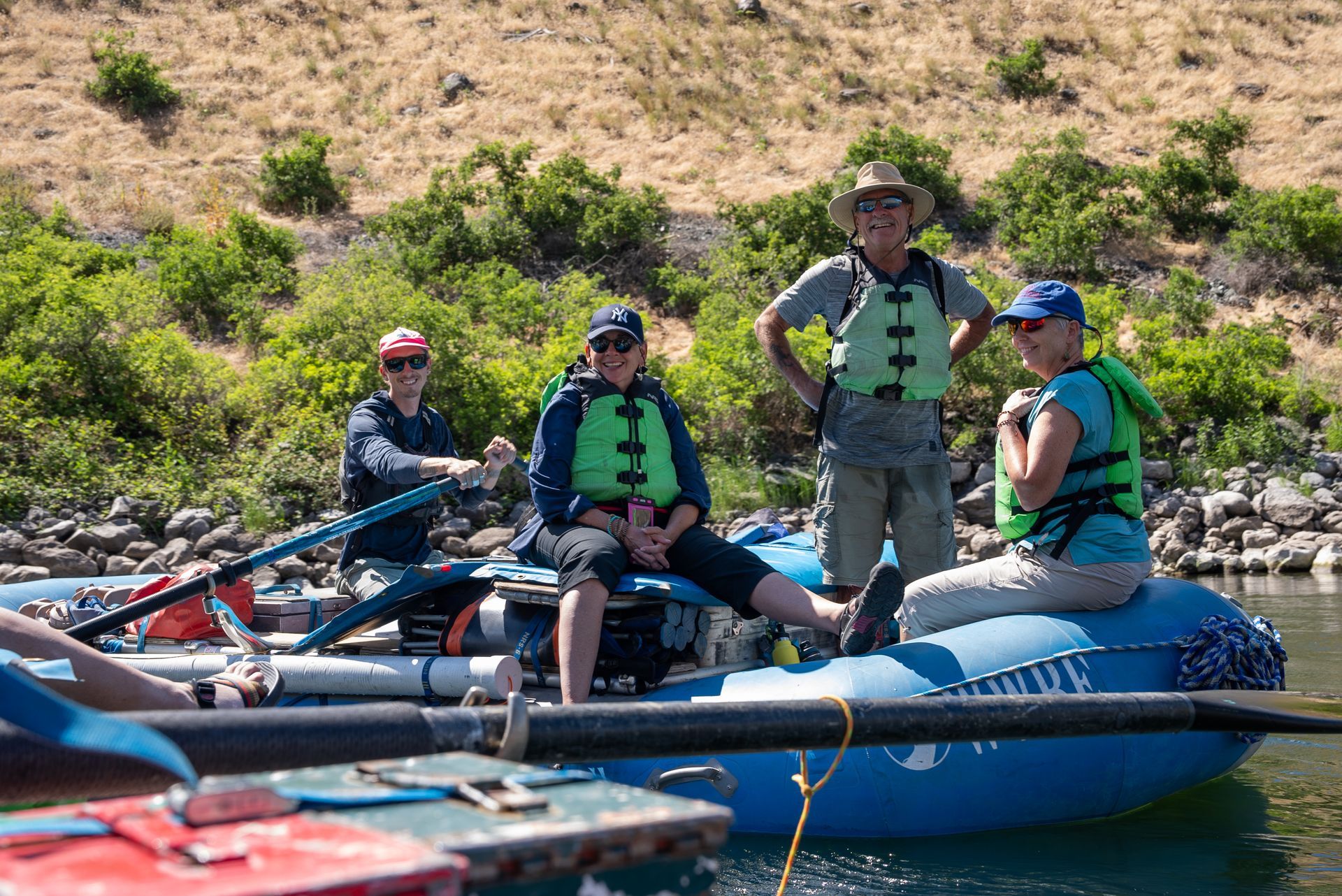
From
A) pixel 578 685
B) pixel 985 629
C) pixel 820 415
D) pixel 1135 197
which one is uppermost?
pixel 1135 197

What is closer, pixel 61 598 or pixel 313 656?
pixel 313 656

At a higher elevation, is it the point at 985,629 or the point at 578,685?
the point at 985,629

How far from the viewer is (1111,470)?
4070 millimetres

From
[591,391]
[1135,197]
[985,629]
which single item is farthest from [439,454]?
[1135,197]

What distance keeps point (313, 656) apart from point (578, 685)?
1113 millimetres

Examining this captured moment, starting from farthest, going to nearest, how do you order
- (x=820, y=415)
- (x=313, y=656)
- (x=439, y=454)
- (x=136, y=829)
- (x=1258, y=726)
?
(x=439, y=454) → (x=820, y=415) → (x=313, y=656) → (x=1258, y=726) → (x=136, y=829)

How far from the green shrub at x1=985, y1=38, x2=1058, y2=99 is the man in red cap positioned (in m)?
22.1

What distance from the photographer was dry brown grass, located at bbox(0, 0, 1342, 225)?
2173cm

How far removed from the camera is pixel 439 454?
18.0 feet

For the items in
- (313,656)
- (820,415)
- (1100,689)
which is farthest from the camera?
(820,415)

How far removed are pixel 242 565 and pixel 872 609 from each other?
2.54m

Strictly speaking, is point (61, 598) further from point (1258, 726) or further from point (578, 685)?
point (1258, 726)

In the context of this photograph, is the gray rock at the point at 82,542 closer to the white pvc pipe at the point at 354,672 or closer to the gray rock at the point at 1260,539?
the white pvc pipe at the point at 354,672

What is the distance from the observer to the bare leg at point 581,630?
4.21 m
